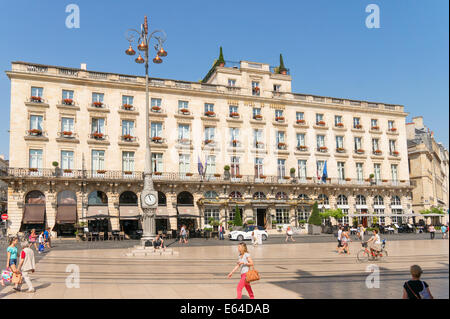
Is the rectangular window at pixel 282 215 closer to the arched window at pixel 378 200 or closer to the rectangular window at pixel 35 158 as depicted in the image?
the arched window at pixel 378 200

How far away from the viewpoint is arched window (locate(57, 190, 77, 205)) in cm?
3475

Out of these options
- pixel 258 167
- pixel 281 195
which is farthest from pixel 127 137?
pixel 281 195

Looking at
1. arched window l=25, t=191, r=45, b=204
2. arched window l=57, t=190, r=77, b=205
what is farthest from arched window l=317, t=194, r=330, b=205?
arched window l=25, t=191, r=45, b=204

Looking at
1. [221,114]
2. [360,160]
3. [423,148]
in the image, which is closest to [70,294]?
[221,114]

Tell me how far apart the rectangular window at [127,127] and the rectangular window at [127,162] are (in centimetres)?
205

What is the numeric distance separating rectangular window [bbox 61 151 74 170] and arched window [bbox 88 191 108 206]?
316 centimetres

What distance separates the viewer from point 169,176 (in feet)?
127

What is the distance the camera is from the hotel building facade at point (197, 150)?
3503 cm

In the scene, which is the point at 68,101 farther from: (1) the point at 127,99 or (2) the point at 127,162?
(2) the point at 127,162

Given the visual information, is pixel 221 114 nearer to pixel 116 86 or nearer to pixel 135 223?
pixel 116 86

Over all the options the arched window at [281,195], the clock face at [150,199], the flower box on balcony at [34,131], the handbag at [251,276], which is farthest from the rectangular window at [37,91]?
the handbag at [251,276]

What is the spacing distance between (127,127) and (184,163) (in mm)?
6551

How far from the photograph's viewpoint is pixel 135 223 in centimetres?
3731

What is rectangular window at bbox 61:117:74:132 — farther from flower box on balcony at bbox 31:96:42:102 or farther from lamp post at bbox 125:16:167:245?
lamp post at bbox 125:16:167:245
